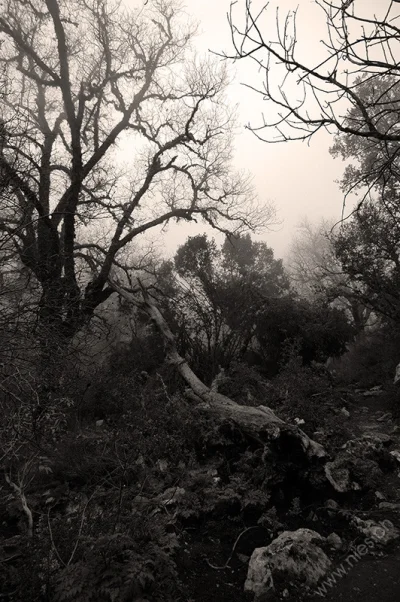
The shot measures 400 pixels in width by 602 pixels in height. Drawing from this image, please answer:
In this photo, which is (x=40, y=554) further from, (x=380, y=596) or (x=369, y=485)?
(x=369, y=485)

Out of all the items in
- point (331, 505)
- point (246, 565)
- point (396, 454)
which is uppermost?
point (396, 454)

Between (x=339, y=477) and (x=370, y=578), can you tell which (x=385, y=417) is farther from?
(x=370, y=578)

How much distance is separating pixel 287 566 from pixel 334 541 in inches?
29.9

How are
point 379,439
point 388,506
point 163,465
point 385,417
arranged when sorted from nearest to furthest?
point 388,506 → point 163,465 → point 379,439 → point 385,417

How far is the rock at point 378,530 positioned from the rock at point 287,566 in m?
0.59

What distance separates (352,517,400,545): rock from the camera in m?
3.52

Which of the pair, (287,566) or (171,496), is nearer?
(287,566)

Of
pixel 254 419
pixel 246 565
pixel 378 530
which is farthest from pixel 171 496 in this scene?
pixel 378 530

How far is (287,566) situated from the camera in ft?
10.4

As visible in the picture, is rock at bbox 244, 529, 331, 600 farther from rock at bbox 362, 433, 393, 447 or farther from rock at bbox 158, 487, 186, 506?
rock at bbox 362, 433, 393, 447

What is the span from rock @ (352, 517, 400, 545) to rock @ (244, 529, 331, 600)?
586 millimetres

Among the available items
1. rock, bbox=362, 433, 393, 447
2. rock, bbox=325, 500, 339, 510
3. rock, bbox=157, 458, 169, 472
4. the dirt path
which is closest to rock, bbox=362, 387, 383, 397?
rock, bbox=362, 433, 393, 447

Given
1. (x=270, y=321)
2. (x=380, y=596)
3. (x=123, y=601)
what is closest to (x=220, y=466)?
(x=380, y=596)

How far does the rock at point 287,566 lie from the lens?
3.07 meters
